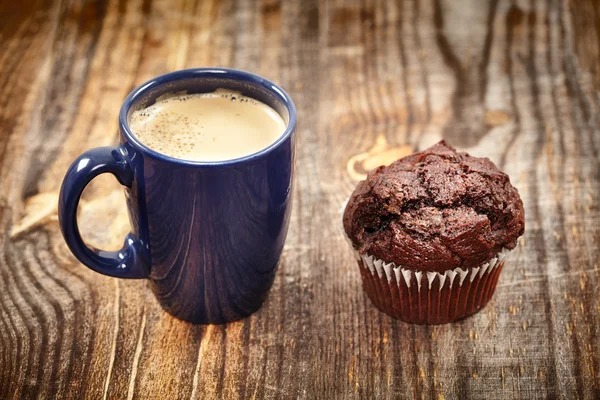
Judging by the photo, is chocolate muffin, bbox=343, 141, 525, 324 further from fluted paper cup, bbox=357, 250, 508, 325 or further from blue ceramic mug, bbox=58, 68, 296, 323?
blue ceramic mug, bbox=58, 68, 296, 323

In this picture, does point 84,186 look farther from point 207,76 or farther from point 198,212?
point 207,76

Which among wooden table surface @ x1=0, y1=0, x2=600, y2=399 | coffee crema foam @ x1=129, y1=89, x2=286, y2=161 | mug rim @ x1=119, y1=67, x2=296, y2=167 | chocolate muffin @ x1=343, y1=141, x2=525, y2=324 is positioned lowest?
wooden table surface @ x1=0, y1=0, x2=600, y2=399

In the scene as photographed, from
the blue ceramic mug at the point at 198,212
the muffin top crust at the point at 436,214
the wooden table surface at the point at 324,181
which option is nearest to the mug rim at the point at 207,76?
the blue ceramic mug at the point at 198,212

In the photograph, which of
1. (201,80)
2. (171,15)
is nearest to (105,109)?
(171,15)

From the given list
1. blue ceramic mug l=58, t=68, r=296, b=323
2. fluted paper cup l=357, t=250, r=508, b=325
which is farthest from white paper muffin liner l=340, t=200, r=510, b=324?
blue ceramic mug l=58, t=68, r=296, b=323

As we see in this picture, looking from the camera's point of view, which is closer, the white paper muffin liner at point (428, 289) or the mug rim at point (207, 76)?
the mug rim at point (207, 76)

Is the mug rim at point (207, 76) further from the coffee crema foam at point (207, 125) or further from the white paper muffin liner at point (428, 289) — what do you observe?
the white paper muffin liner at point (428, 289)
